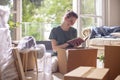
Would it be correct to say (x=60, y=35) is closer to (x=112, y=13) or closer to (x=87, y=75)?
(x=87, y=75)

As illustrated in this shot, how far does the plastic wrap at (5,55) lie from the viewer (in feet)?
8.28

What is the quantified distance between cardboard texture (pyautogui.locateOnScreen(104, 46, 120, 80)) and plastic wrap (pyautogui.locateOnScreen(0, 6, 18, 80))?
1.24 metres

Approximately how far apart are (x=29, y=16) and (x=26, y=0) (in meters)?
0.60

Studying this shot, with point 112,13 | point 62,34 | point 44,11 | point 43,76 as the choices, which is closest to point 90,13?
point 112,13

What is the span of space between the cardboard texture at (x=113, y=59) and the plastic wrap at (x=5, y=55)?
1.24 meters

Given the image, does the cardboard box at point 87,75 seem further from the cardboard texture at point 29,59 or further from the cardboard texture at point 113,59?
the cardboard texture at point 29,59

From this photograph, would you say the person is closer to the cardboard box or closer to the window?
the cardboard box

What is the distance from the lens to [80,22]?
572 cm

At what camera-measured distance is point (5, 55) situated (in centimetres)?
257

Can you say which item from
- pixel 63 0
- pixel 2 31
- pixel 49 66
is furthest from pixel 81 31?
pixel 63 0

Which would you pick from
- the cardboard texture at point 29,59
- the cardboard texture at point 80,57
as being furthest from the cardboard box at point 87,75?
the cardboard texture at point 29,59

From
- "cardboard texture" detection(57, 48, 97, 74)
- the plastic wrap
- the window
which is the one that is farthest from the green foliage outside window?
"cardboard texture" detection(57, 48, 97, 74)

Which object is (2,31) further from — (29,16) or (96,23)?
(29,16)

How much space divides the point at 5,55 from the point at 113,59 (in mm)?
1304
